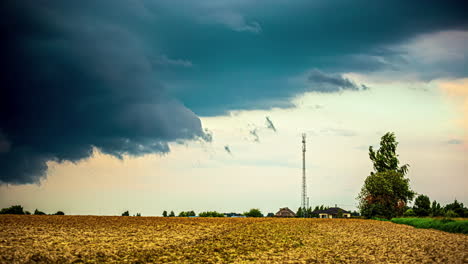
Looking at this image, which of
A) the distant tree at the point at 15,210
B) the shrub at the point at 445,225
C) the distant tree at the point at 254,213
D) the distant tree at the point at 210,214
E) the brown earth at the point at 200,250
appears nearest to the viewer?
the brown earth at the point at 200,250

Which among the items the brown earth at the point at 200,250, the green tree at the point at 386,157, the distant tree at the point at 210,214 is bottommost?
the brown earth at the point at 200,250

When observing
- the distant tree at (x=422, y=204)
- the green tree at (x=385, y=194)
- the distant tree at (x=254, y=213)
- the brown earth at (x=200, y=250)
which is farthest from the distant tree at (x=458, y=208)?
the brown earth at (x=200, y=250)

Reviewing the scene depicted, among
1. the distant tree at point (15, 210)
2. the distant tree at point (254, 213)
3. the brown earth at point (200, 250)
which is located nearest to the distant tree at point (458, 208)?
the distant tree at point (254, 213)

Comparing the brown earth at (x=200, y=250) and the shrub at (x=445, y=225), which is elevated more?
the shrub at (x=445, y=225)

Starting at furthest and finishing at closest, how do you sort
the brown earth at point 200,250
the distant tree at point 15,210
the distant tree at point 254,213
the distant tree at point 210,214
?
the distant tree at point 254,213
the distant tree at point 210,214
the distant tree at point 15,210
the brown earth at point 200,250

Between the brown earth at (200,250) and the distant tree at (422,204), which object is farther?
the distant tree at (422,204)

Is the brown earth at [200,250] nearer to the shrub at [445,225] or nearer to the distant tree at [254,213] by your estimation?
the shrub at [445,225]

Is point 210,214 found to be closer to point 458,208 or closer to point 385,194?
point 385,194

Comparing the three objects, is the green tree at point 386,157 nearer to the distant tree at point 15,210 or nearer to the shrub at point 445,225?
the shrub at point 445,225

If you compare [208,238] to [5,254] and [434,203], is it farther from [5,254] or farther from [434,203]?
[434,203]

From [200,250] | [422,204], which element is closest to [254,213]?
[422,204]

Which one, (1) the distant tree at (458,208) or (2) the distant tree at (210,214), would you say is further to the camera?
(1) the distant tree at (458,208)

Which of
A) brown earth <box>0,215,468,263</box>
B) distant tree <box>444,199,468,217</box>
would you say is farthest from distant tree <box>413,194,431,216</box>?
brown earth <box>0,215,468,263</box>

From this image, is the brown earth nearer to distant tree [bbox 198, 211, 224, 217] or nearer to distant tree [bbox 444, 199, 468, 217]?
distant tree [bbox 198, 211, 224, 217]
